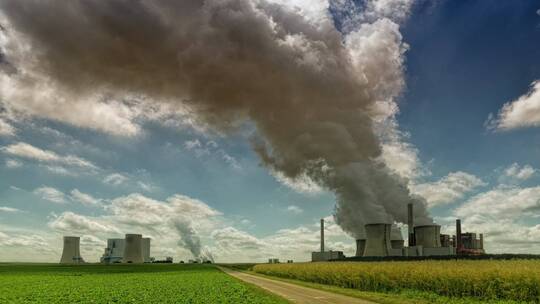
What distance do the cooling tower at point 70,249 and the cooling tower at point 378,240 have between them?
136 meters

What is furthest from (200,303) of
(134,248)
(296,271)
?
(134,248)

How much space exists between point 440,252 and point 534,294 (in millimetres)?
77935

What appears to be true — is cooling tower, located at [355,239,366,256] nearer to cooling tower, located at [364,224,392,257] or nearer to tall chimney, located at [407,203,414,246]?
tall chimney, located at [407,203,414,246]

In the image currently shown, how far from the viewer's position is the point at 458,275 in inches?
1314

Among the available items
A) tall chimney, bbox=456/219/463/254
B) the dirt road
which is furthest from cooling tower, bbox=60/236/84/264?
the dirt road

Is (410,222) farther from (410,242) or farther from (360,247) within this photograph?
(360,247)

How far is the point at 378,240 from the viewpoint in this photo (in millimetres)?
98938

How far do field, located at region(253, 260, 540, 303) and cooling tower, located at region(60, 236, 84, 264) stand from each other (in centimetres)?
16421

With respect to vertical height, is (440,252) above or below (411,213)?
below

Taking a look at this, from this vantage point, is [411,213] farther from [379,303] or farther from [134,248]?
[134,248]

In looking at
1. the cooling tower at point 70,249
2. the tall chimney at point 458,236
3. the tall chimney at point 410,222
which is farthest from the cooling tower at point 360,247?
the cooling tower at point 70,249

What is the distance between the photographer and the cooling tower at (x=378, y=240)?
9835cm

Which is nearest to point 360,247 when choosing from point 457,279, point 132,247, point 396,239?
point 396,239

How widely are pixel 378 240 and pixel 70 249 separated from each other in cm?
14152
